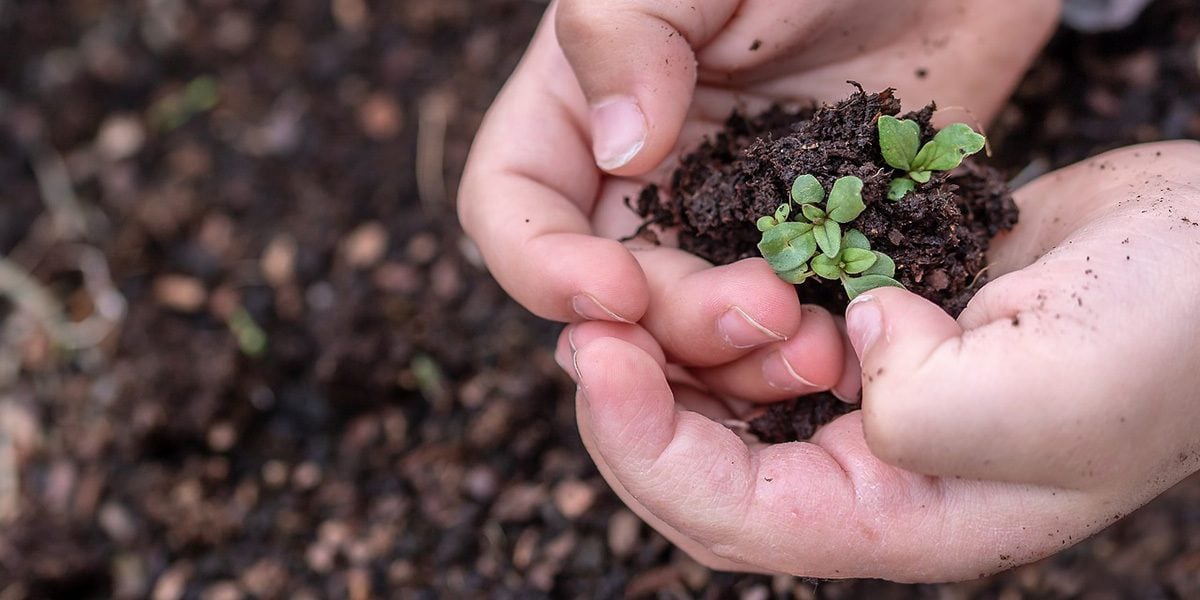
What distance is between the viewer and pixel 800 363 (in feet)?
5.08

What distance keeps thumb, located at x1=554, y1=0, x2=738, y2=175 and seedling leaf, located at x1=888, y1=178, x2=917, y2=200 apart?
1.26ft

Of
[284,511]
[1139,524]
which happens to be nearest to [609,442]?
[284,511]

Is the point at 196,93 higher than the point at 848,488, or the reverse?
the point at 848,488

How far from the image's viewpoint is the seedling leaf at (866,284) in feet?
4.94

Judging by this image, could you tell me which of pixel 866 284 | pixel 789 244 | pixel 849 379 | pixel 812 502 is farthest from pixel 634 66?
pixel 812 502

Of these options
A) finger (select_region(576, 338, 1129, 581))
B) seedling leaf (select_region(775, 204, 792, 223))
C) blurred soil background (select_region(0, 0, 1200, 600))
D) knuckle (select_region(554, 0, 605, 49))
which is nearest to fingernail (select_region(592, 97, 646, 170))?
knuckle (select_region(554, 0, 605, 49))

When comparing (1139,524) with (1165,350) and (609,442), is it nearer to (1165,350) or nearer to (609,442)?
(1165,350)

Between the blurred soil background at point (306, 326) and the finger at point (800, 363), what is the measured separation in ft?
1.86

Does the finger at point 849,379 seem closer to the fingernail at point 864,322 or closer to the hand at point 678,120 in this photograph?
the hand at point 678,120

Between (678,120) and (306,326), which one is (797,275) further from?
(306,326)

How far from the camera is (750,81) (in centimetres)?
193

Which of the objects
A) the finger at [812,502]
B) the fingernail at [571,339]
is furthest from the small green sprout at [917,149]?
the fingernail at [571,339]

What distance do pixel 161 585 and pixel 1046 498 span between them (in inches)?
79.4

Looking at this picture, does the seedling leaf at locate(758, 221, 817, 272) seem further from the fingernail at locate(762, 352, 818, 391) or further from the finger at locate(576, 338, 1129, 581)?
the finger at locate(576, 338, 1129, 581)
